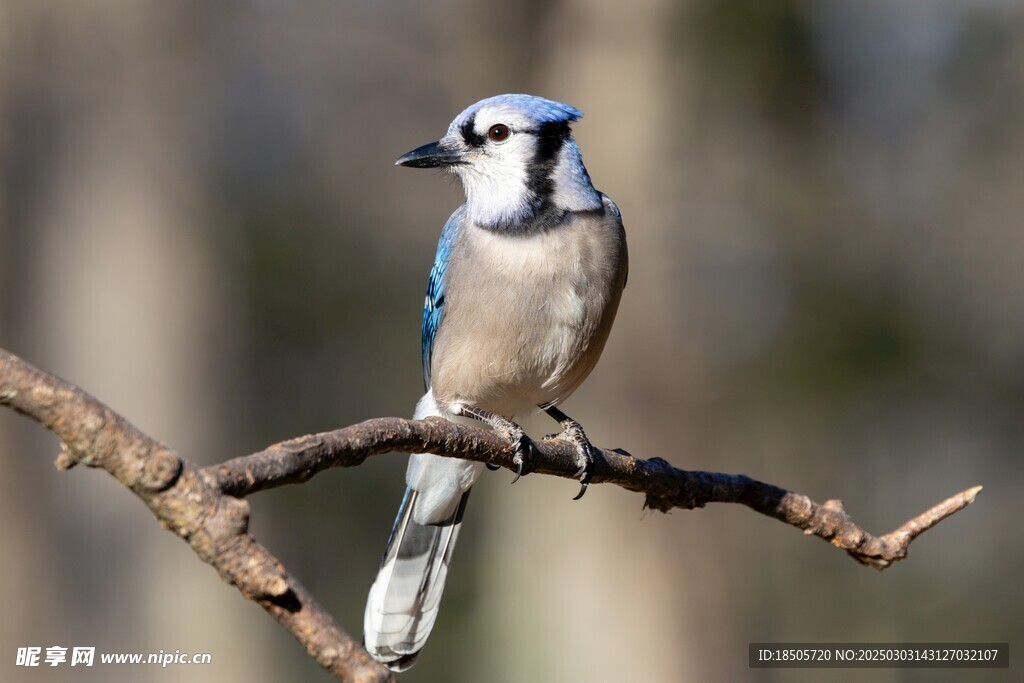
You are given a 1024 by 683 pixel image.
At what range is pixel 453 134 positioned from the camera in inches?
168

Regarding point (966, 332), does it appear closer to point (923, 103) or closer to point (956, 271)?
point (956, 271)

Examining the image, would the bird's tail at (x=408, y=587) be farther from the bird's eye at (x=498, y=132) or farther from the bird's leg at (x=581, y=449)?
the bird's eye at (x=498, y=132)

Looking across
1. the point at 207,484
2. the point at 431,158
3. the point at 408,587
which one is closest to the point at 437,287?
the point at 431,158

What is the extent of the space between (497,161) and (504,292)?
1.80 feet

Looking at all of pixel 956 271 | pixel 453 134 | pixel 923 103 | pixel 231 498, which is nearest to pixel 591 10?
pixel 923 103

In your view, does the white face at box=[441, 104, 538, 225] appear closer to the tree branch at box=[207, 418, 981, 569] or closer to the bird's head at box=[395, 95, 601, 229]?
the bird's head at box=[395, 95, 601, 229]

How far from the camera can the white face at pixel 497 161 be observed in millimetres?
4086

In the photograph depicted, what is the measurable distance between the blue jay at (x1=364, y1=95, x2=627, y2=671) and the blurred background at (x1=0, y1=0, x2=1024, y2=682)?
4.99 meters

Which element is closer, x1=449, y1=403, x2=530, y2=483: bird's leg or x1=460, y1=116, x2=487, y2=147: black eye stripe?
x1=449, y1=403, x2=530, y2=483: bird's leg

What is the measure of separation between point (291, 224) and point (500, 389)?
10440 mm

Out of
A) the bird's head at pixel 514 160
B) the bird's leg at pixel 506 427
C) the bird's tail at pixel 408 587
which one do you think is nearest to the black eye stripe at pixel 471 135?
the bird's head at pixel 514 160

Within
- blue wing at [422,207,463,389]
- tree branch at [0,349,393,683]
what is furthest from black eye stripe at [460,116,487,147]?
tree branch at [0,349,393,683]

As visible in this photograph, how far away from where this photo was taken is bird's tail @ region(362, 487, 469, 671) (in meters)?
3.99

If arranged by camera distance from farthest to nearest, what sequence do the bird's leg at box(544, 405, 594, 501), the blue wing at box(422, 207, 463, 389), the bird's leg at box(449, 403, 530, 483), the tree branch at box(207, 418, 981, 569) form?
the blue wing at box(422, 207, 463, 389) < the bird's leg at box(544, 405, 594, 501) < the bird's leg at box(449, 403, 530, 483) < the tree branch at box(207, 418, 981, 569)
